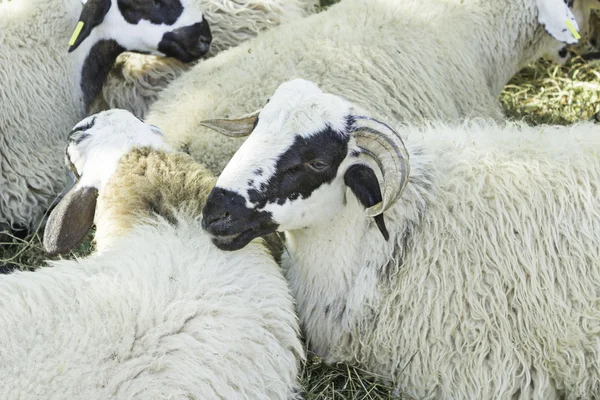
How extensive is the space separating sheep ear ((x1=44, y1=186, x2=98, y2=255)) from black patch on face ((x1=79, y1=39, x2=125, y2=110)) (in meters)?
1.74

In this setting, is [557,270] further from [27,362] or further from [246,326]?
[27,362]

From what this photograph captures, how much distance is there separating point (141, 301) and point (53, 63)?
2.76 meters

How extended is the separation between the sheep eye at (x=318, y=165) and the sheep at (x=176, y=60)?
252 cm

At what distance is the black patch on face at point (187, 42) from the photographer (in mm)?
5352

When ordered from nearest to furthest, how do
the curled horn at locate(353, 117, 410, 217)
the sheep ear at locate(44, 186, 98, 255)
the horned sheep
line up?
the curled horn at locate(353, 117, 410, 217), the sheep ear at locate(44, 186, 98, 255), the horned sheep

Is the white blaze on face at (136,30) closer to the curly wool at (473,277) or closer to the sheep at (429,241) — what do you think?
the sheep at (429,241)

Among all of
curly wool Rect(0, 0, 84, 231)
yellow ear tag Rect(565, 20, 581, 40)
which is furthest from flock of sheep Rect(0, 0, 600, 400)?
curly wool Rect(0, 0, 84, 231)

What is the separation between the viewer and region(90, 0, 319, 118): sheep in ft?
18.2

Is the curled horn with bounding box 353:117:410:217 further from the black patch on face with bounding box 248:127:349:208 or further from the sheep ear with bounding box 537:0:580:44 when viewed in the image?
the sheep ear with bounding box 537:0:580:44

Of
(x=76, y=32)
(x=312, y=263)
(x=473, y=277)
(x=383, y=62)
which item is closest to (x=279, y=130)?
(x=312, y=263)

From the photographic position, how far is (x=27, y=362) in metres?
2.77

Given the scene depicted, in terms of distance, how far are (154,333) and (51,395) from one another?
456 millimetres

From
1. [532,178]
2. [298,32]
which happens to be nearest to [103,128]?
[298,32]

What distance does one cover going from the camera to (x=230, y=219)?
3.22m
